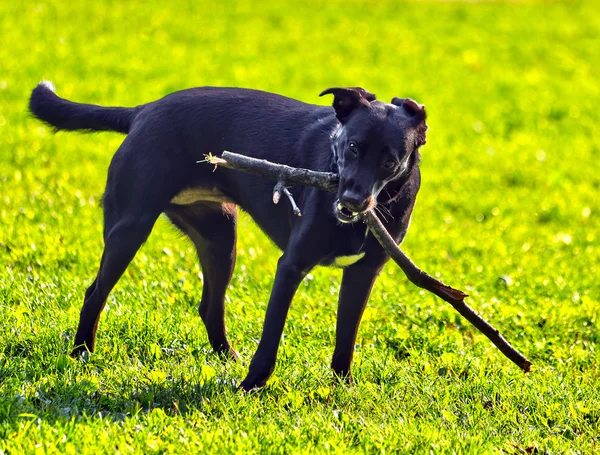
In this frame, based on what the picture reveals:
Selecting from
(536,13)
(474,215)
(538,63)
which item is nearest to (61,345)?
(474,215)

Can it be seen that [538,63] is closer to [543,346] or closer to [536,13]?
[536,13]

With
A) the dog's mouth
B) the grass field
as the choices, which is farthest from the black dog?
the grass field

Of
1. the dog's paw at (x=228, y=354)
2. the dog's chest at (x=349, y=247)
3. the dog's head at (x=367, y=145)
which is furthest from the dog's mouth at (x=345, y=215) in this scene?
the dog's paw at (x=228, y=354)

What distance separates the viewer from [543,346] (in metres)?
6.20

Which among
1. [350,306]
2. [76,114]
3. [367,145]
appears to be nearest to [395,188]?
[367,145]

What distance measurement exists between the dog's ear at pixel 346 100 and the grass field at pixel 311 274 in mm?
1390

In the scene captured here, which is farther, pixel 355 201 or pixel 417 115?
pixel 417 115

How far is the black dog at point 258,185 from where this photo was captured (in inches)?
178

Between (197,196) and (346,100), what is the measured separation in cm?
114

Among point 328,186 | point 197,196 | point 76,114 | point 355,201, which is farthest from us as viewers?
point 76,114

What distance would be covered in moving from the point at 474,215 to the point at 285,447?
236 inches

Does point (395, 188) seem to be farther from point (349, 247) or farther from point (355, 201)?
point (355, 201)

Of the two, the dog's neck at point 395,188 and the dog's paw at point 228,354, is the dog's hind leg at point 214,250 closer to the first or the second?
the dog's paw at point 228,354

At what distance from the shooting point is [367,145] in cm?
438
